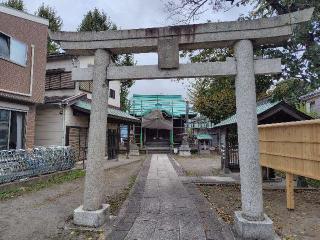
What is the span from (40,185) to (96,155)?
6.26 m

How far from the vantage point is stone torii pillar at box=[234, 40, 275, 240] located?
625 centimetres

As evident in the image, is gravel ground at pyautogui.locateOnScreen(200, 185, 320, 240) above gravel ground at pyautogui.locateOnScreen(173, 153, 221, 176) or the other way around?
the other way around

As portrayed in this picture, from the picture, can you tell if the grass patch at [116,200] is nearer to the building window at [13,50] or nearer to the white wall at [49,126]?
the building window at [13,50]

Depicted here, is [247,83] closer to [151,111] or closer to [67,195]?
[67,195]

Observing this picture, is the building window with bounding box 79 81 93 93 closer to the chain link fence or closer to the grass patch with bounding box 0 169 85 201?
the chain link fence

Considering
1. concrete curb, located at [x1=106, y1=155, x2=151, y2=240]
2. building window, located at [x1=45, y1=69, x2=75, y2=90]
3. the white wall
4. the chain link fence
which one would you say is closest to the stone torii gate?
concrete curb, located at [x1=106, y1=155, x2=151, y2=240]

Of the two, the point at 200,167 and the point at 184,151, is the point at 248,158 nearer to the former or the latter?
the point at 200,167

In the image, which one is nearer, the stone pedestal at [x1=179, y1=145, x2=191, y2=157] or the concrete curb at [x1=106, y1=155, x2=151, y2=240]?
the concrete curb at [x1=106, y1=155, x2=151, y2=240]

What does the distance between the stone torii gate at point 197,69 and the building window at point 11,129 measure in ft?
26.5

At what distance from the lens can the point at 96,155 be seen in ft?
23.2

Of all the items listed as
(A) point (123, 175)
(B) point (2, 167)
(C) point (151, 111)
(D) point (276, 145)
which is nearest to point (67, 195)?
(B) point (2, 167)

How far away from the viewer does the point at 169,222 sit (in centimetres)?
718

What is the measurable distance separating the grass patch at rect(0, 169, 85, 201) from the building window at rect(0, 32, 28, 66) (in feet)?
18.3

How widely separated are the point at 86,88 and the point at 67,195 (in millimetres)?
12819
